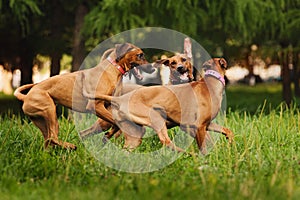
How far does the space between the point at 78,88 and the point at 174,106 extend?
1.04 metres

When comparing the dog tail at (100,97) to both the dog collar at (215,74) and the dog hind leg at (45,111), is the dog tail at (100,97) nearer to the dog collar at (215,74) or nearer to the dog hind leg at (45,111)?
the dog hind leg at (45,111)

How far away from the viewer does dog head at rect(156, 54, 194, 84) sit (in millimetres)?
5957

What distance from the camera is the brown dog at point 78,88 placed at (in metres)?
5.89

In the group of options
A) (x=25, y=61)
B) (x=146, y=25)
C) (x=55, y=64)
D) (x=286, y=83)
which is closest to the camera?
(x=146, y=25)

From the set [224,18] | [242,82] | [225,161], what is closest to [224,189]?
[225,161]

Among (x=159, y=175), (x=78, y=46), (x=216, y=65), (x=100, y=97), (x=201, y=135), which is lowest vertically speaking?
(x=159, y=175)

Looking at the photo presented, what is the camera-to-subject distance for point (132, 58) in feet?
19.3

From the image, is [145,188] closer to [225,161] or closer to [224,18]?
[225,161]

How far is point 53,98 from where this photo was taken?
608 centimetres

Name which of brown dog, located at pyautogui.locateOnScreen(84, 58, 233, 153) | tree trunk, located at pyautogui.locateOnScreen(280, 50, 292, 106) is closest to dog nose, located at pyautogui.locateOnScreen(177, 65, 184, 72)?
brown dog, located at pyautogui.locateOnScreen(84, 58, 233, 153)

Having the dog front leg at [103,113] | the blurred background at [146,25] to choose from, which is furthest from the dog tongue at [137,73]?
the blurred background at [146,25]

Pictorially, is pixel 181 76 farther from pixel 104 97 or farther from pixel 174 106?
pixel 104 97

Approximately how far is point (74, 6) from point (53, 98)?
8.12 metres

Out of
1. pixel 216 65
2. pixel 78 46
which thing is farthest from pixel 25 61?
pixel 216 65
